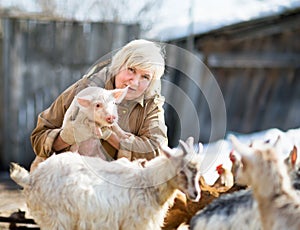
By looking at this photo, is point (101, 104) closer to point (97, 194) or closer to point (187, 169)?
point (97, 194)

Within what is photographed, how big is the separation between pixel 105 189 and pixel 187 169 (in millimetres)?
416

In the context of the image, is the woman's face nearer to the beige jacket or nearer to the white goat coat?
the beige jacket

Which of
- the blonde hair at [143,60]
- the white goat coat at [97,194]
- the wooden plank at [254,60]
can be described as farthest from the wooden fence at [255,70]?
the white goat coat at [97,194]

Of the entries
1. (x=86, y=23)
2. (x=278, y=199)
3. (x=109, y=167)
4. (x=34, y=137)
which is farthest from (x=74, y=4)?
(x=278, y=199)

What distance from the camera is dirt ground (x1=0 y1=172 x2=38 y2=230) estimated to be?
12.8 feet

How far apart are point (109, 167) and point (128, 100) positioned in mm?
498

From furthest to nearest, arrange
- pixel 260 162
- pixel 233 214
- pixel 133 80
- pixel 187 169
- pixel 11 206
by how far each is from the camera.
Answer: pixel 11 206 → pixel 133 80 → pixel 187 169 → pixel 233 214 → pixel 260 162

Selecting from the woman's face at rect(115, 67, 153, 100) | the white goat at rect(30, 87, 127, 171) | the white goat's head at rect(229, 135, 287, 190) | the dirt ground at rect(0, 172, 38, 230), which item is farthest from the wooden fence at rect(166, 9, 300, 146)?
the white goat's head at rect(229, 135, 287, 190)

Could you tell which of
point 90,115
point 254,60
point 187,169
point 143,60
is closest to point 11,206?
point 90,115

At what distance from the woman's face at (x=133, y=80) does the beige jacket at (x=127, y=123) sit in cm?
7

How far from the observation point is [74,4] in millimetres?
7449

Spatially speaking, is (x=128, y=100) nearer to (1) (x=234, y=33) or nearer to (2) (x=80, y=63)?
(2) (x=80, y=63)

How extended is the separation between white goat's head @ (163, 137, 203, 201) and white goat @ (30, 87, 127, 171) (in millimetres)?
424

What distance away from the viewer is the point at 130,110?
357 centimetres
